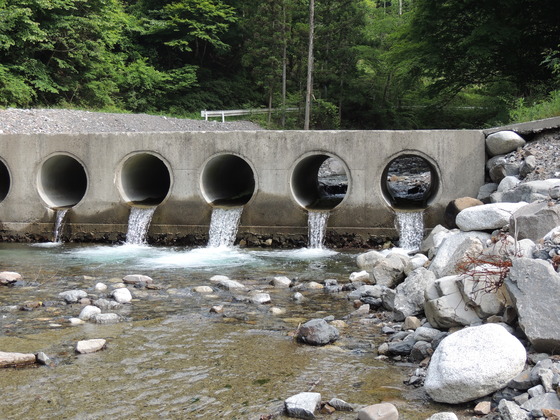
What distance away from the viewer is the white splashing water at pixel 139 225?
41.5 ft

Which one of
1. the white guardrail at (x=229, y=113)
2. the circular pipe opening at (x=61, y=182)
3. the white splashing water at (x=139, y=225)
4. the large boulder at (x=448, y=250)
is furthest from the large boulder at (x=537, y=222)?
the white guardrail at (x=229, y=113)

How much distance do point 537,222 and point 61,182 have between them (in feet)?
38.9

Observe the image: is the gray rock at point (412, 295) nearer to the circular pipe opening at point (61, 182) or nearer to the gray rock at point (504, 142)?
the gray rock at point (504, 142)

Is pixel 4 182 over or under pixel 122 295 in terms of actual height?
over

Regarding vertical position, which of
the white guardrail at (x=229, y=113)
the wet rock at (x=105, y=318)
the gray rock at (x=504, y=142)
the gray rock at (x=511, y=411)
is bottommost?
the wet rock at (x=105, y=318)

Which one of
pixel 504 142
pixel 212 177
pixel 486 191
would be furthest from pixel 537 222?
pixel 212 177

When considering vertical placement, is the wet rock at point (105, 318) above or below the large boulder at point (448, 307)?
below

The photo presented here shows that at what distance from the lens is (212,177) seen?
13922 millimetres

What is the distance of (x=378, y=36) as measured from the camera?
33.3 meters

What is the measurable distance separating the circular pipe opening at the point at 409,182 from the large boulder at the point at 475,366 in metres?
8.75

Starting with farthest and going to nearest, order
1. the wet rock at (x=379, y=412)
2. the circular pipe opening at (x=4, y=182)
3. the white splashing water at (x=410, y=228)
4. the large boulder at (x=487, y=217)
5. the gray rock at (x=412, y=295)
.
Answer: the circular pipe opening at (x=4, y=182) < the white splashing water at (x=410, y=228) < the large boulder at (x=487, y=217) < the gray rock at (x=412, y=295) < the wet rock at (x=379, y=412)

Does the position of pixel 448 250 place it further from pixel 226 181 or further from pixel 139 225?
pixel 226 181

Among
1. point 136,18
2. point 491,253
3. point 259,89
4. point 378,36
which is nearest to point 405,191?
point 491,253

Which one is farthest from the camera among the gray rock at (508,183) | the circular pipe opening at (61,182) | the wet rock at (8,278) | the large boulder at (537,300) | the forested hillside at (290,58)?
the forested hillside at (290,58)
